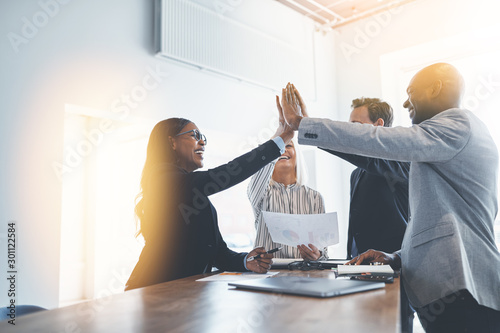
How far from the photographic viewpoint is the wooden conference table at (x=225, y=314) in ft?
2.77

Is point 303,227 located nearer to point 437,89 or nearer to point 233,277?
point 233,277

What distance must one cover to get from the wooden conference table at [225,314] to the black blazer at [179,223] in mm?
481

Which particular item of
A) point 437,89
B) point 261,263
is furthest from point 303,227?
point 437,89

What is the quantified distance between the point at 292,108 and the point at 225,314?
41.2 inches

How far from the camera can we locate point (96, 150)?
18.5 ft

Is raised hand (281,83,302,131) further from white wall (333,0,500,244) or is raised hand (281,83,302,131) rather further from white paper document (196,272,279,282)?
white wall (333,0,500,244)

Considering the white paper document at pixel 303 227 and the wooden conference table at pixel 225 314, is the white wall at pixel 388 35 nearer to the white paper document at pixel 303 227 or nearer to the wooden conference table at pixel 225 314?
the white paper document at pixel 303 227

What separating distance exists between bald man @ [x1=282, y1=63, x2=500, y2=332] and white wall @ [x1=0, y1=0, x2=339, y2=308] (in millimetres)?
2269

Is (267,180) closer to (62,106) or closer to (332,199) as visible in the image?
(62,106)

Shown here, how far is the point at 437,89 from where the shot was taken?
5.03 feet

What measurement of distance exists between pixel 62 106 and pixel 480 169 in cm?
279

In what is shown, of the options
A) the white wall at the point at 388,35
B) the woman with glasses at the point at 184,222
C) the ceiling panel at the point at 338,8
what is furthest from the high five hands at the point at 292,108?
the white wall at the point at 388,35

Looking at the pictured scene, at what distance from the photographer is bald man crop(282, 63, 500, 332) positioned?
131 centimetres

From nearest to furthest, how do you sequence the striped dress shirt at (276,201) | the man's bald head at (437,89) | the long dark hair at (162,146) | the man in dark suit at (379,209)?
the man's bald head at (437,89) < the long dark hair at (162,146) < the man in dark suit at (379,209) < the striped dress shirt at (276,201)
